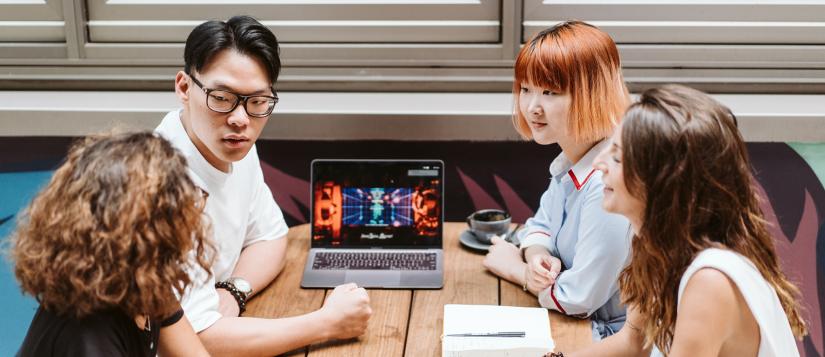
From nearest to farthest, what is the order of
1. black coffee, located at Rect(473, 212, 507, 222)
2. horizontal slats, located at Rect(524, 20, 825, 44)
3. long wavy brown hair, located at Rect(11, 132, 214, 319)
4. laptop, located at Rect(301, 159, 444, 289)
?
long wavy brown hair, located at Rect(11, 132, 214, 319)
laptop, located at Rect(301, 159, 444, 289)
black coffee, located at Rect(473, 212, 507, 222)
horizontal slats, located at Rect(524, 20, 825, 44)

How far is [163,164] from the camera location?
50.3 inches

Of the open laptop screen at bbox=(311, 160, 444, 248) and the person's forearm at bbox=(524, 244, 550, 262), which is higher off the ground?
the open laptop screen at bbox=(311, 160, 444, 248)

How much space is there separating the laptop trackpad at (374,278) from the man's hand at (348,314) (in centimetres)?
20

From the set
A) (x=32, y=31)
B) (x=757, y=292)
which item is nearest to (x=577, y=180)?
(x=757, y=292)

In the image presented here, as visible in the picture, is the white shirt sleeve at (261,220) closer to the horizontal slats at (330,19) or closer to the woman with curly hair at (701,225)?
the horizontal slats at (330,19)

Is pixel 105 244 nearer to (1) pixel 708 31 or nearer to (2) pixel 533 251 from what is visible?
(2) pixel 533 251

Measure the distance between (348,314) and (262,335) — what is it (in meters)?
0.17

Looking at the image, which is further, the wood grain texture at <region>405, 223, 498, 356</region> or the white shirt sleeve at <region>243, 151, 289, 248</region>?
the white shirt sleeve at <region>243, 151, 289, 248</region>

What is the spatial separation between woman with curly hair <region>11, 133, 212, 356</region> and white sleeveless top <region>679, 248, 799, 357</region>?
0.84m

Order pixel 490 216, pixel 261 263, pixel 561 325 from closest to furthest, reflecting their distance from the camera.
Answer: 1. pixel 561 325
2. pixel 261 263
3. pixel 490 216

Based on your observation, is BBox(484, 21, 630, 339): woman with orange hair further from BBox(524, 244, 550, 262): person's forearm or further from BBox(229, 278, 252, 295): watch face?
BBox(229, 278, 252, 295): watch face

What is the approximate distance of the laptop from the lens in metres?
2.02

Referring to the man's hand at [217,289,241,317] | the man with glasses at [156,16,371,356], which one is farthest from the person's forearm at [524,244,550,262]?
the man's hand at [217,289,241,317]

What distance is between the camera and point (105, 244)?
3.97 feet
